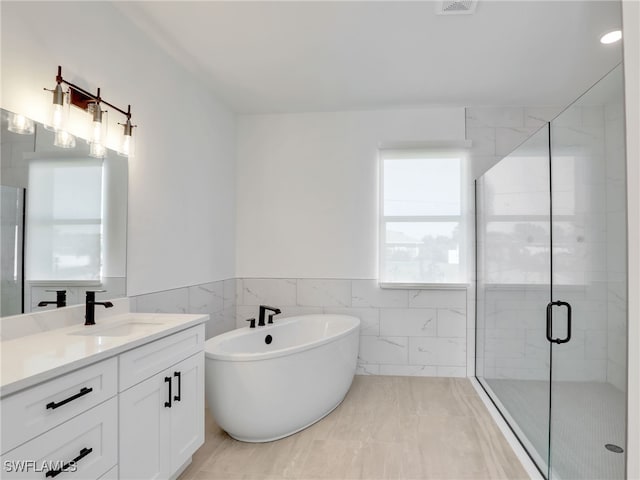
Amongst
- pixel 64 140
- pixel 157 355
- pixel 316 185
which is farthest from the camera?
pixel 316 185

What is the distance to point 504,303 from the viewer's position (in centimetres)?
284

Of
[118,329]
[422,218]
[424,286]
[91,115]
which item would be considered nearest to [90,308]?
[118,329]

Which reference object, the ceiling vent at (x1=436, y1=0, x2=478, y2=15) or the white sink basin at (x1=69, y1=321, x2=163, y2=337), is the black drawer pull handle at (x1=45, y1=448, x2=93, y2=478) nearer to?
the white sink basin at (x1=69, y1=321, x2=163, y2=337)

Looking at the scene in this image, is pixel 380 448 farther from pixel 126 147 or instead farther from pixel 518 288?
pixel 126 147

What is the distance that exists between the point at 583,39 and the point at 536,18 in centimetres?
47

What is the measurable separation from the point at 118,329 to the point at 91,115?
1168mm

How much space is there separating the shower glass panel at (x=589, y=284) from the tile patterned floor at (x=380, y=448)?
48 centimetres

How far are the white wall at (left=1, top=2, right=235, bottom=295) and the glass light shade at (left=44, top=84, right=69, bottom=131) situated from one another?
0.04 metres

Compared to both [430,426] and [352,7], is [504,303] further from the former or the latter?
[352,7]

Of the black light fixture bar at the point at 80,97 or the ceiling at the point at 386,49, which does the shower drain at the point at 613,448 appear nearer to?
the ceiling at the point at 386,49

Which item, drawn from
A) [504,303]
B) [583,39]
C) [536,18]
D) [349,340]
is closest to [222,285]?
[349,340]

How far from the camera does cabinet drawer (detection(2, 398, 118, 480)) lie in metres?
1.06

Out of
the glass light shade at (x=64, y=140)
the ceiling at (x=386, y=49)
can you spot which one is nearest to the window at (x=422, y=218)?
the ceiling at (x=386, y=49)

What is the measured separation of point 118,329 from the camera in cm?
195
